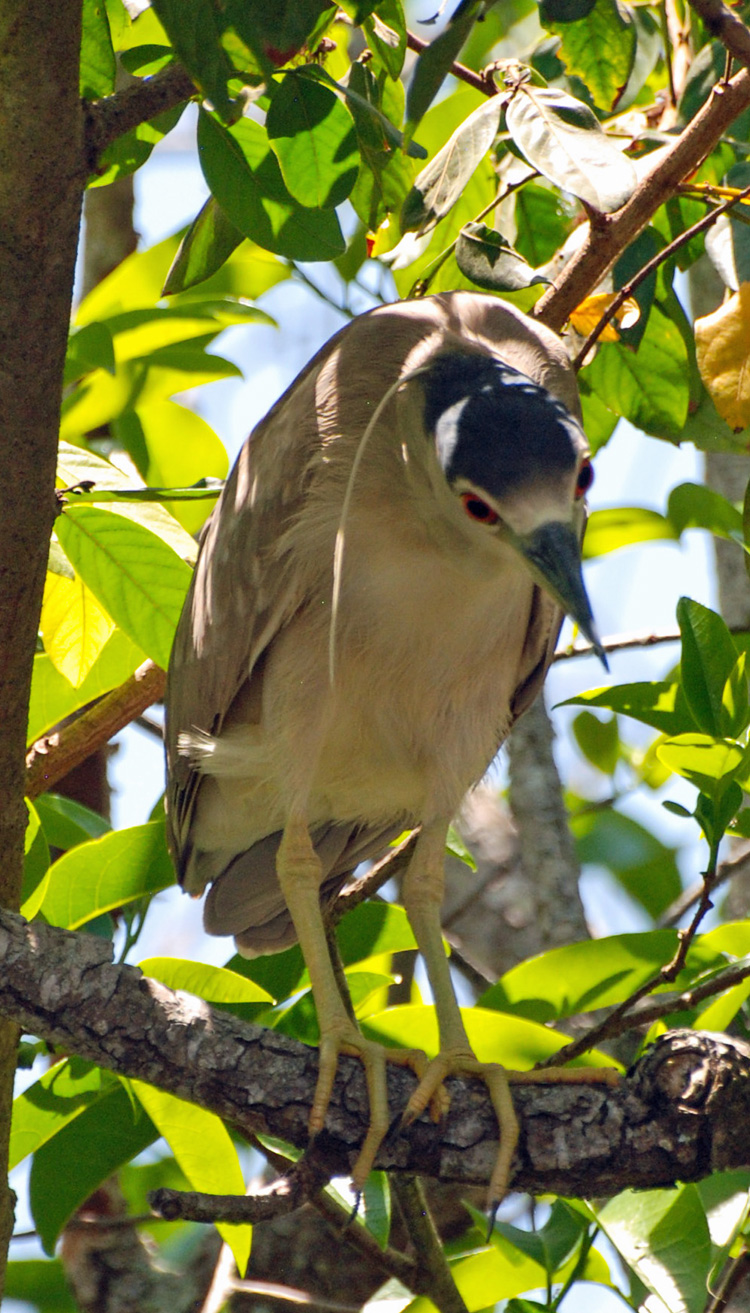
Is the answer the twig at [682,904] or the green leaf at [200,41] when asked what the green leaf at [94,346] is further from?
the twig at [682,904]

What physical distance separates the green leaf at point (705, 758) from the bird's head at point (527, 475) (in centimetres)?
29

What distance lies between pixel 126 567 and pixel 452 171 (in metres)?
0.90

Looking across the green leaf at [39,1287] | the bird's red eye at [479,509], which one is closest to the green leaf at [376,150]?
the bird's red eye at [479,509]

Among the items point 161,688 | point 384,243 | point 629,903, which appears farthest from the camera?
point 629,903

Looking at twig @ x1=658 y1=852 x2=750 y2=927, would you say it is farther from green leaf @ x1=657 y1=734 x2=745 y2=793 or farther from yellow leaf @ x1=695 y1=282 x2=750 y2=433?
yellow leaf @ x1=695 y1=282 x2=750 y2=433

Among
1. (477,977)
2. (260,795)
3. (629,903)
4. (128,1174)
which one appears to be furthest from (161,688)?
(629,903)

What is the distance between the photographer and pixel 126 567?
2367mm

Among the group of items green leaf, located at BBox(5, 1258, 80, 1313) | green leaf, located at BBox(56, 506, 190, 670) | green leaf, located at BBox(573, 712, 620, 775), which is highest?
green leaf, located at BBox(573, 712, 620, 775)

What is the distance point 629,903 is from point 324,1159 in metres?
2.20

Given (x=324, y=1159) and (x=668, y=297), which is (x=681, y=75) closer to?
(x=668, y=297)

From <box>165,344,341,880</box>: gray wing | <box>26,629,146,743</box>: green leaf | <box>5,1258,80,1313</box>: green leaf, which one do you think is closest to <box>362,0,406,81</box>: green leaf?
<box>165,344,341,880</box>: gray wing

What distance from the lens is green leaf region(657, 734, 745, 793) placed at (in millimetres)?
1957

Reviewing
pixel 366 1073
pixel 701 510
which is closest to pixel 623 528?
pixel 701 510

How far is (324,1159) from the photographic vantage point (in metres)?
1.91
